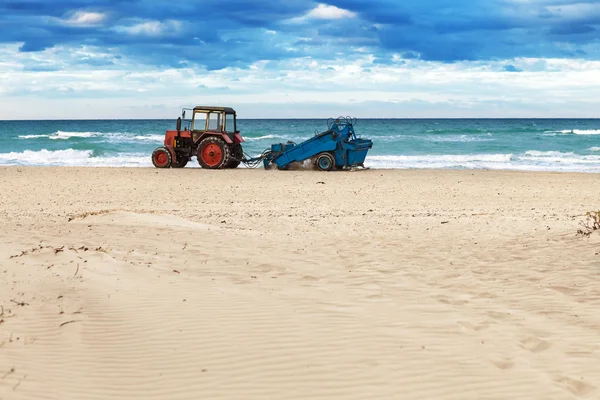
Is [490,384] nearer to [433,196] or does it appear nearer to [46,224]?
[46,224]

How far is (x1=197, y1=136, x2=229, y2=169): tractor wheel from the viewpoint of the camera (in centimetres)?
2264

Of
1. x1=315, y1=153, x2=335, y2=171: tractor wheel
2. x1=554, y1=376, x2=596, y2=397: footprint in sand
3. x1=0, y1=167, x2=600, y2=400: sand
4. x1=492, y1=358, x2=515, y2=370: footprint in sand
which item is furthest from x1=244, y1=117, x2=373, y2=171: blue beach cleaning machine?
x1=554, y1=376, x2=596, y2=397: footprint in sand

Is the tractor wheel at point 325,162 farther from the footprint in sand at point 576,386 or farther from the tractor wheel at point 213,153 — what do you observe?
the footprint in sand at point 576,386

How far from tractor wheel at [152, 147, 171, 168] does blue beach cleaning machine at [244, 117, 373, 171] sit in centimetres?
387

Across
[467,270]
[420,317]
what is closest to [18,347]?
[420,317]

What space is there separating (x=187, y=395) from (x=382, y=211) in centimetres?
965

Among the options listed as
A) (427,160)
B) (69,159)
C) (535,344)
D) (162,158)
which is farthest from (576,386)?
(69,159)

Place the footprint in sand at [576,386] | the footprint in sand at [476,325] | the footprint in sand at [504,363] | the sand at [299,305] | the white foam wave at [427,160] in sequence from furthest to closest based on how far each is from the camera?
the white foam wave at [427,160] < the footprint in sand at [476,325] < the footprint in sand at [504,363] < the sand at [299,305] < the footprint in sand at [576,386]

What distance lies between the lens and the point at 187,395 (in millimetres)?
4359

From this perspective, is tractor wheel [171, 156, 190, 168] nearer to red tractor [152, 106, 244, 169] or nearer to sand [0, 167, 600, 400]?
red tractor [152, 106, 244, 169]

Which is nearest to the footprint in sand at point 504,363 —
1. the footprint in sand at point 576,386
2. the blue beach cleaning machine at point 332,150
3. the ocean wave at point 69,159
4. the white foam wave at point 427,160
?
the footprint in sand at point 576,386

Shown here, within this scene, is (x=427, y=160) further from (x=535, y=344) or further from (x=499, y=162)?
(x=535, y=344)

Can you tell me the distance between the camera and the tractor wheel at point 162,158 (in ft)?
77.6

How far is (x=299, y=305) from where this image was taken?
20.8 ft
